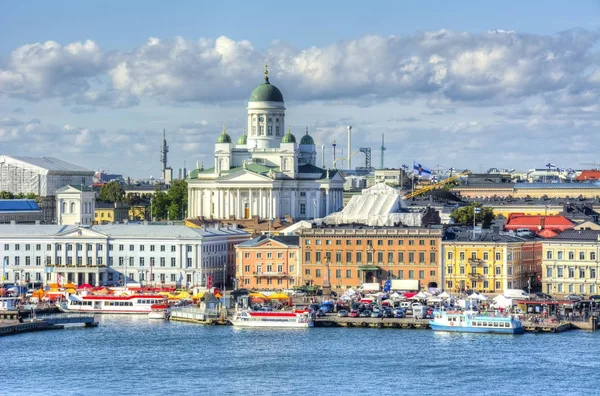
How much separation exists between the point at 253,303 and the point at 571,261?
1477cm

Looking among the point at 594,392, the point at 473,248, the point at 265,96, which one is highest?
the point at 265,96

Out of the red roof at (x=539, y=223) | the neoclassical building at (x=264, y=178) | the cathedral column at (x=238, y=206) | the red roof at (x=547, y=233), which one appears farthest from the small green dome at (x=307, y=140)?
the red roof at (x=547, y=233)

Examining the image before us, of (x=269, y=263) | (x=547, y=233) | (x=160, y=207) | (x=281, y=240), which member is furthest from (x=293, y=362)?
(x=160, y=207)

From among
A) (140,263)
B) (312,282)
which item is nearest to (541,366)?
(312,282)

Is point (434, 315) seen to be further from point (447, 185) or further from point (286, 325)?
point (447, 185)

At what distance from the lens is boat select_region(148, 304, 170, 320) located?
75894 mm

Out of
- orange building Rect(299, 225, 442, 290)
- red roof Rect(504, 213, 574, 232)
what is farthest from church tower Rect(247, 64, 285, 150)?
orange building Rect(299, 225, 442, 290)

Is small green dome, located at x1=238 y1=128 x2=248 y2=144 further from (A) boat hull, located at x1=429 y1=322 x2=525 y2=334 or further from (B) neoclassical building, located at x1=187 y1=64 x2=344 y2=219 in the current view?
(A) boat hull, located at x1=429 y1=322 x2=525 y2=334

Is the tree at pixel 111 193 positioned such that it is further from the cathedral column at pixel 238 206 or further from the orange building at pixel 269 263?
the orange building at pixel 269 263

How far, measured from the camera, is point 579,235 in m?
80.6

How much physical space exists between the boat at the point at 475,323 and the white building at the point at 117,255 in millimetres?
20542

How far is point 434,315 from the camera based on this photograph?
70938 millimetres

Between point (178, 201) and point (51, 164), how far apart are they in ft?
128

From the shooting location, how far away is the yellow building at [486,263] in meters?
80.6
